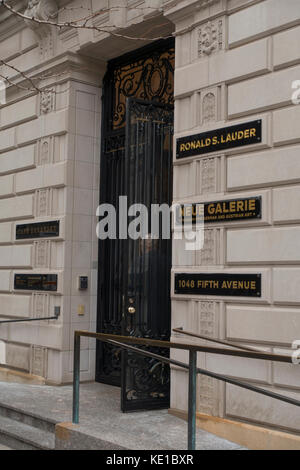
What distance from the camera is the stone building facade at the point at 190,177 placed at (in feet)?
21.3

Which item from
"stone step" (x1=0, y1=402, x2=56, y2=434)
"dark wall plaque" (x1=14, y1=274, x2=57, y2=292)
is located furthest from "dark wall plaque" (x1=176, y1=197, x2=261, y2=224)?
"dark wall plaque" (x1=14, y1=274, x2=57, y2=292)

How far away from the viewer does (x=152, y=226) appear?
8.08 m

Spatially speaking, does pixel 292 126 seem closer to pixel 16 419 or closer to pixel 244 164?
pixel 244 164

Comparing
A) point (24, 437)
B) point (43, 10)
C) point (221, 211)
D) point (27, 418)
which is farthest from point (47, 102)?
point (24, 437)

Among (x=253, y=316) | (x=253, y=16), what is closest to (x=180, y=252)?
(x=253, y=316)

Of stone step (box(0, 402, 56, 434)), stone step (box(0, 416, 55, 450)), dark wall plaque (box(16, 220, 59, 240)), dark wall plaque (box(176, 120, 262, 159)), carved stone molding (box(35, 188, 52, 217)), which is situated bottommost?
stone step (box(0, 416, 55, 450))

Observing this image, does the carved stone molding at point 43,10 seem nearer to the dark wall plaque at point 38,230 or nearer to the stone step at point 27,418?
the dark wall plaque at point 38,230

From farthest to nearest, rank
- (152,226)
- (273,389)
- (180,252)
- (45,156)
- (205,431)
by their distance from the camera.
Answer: (45,156)
(152,226)
(180,252)
(205,431)
(273,389)

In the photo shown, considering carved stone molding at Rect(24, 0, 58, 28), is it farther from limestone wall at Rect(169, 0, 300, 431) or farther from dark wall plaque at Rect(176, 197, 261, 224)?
dark wall plaque at Rect(176, 197, 261, 224)

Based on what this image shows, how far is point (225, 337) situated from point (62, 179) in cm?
410

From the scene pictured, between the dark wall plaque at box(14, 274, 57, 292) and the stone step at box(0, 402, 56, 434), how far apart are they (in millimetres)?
2152

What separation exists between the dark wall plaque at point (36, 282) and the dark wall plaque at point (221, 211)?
3023 millimetres

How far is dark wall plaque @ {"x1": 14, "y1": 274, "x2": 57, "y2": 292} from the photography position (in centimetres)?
980

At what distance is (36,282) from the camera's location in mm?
10125
